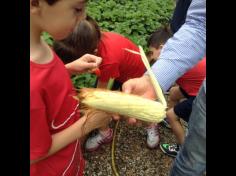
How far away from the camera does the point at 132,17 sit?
5160 mm

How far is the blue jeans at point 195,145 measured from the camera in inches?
86.4

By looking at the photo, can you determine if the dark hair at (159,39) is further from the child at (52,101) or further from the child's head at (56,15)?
the child's head at (56,15)

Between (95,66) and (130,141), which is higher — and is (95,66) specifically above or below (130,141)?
above

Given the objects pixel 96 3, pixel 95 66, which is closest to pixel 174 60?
pixel 95 66

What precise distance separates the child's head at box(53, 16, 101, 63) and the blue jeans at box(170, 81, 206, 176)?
0.99 meters

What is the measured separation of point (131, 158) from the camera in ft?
11.1

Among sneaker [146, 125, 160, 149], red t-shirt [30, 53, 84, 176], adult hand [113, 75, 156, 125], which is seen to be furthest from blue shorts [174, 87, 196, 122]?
red t-shirt [30, 53, 84, 176]

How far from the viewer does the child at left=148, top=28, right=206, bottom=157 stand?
310 centimetres

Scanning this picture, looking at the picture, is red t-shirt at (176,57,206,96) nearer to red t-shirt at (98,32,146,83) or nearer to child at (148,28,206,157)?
child at (148,28,206,157)

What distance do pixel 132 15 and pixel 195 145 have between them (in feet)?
10.4

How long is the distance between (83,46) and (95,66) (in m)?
0.64

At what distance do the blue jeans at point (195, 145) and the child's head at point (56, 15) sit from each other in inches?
33.1

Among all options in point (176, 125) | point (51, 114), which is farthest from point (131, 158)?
point (51, 114)

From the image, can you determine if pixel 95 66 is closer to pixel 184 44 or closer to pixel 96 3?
pixel 184 44
